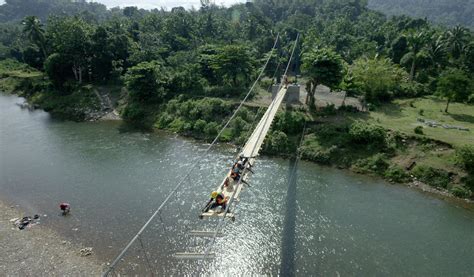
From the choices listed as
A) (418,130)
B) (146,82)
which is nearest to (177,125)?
(146,82)

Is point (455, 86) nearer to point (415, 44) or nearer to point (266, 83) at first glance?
point (415, 44)

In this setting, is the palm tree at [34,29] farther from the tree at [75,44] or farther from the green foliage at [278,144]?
the green foliage at [278,144]

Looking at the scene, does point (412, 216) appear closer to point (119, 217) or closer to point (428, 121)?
point (428, 121)

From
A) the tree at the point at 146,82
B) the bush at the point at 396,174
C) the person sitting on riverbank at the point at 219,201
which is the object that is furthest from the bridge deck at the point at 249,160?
the tree at the point at 146,82

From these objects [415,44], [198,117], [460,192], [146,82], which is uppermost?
[415,44]

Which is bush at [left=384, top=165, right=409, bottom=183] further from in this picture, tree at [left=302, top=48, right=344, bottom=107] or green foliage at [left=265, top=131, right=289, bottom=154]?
tree at [left=302, top=48, right=344, bottom=107]

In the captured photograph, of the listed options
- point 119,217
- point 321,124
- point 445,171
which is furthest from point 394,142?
point 119,217
